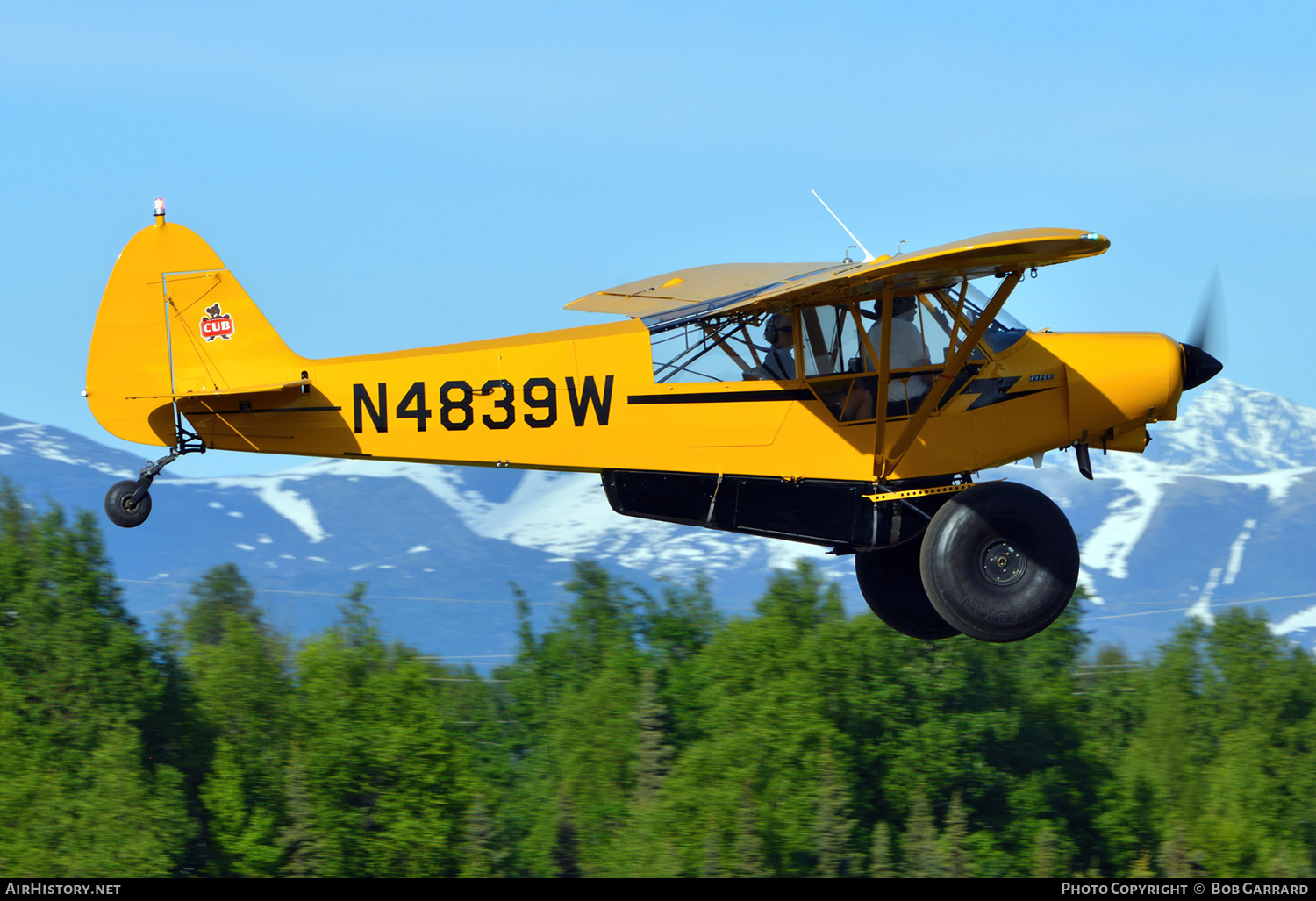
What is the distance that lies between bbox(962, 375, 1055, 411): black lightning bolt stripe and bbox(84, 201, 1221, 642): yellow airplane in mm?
15

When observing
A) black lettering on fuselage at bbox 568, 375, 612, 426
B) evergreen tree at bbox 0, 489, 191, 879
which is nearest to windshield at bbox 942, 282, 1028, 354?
black lettering on fuselage at bbox 568, 375, 612, 426

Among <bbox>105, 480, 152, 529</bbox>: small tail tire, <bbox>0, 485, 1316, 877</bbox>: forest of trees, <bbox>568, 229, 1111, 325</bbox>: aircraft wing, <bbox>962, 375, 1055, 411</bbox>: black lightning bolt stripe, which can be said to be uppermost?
<bbox>568, 229, 1111, 325</bbox>: aircraft wing

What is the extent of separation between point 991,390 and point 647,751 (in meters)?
40.4

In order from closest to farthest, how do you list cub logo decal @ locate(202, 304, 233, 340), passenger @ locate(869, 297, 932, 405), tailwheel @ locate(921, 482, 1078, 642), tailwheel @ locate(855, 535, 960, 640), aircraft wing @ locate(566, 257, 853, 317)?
tailwheel @ locate(921, 482, 1078, 642)
passenger @ locate(869, 297, 932, 405)
cub logo decal @ locate(202, 304, 233, 340)
tailwheel @ locate(855, 535, 960, 640)
aircraft wing @ locate(566, 257, 853, 317)

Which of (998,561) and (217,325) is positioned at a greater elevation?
(217,325)

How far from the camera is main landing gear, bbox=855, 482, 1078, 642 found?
1030 centimetres

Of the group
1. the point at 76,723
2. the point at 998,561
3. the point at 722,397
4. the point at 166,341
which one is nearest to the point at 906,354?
the point at 722,397

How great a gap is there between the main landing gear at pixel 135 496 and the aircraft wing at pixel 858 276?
3784 mm

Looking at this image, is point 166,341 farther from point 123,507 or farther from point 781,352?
point 781,352

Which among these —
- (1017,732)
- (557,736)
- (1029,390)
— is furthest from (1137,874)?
(1029,390)

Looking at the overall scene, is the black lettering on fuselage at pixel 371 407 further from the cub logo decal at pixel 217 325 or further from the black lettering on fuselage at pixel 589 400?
the black lettering on fuselage at pixel 589 400

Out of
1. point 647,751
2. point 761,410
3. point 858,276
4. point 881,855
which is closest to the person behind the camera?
point 858,276

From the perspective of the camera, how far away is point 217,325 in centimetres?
1100

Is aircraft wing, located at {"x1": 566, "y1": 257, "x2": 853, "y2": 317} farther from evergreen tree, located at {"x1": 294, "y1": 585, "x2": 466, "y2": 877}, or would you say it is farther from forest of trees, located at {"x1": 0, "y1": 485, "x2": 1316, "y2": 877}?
evergreen tree, located at {"x1": 294, "y1": 585, "x2": 466, "y2": 877}
